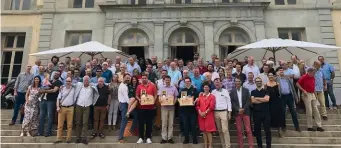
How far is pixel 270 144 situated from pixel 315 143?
1.76 m

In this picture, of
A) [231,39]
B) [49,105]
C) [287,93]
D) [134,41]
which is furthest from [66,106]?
[231,39]

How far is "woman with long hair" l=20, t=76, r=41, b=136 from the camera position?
33.5ft

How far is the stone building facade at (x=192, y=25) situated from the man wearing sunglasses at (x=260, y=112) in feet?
27.9

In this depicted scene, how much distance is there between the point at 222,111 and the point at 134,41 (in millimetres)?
10731

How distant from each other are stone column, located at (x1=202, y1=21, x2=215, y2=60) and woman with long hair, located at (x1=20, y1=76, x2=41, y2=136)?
9820mm

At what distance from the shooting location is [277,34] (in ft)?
58.9

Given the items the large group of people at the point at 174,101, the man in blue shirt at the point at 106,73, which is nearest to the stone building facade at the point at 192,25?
the man in blue shirt at the point at 106,73

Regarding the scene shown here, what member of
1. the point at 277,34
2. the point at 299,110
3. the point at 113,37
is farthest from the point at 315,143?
the point at 113,37

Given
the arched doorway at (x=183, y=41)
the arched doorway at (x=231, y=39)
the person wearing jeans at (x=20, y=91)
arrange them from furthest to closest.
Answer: the arched doorway at (x=183, y=41), the arched doorway at (x=231, y=39), the person wearing jeans at (x=20, y=91)

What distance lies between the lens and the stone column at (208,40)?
17.5 metres

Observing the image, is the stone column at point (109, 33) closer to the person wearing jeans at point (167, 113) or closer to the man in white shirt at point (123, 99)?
the man in white shirt at point (123, 99)

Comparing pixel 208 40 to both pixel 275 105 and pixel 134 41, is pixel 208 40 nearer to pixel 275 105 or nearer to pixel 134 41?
pixel 134 41

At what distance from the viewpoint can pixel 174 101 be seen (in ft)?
30.9

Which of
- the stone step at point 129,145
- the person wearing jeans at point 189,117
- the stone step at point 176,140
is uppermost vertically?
the person wearing jeans at point 189,117
